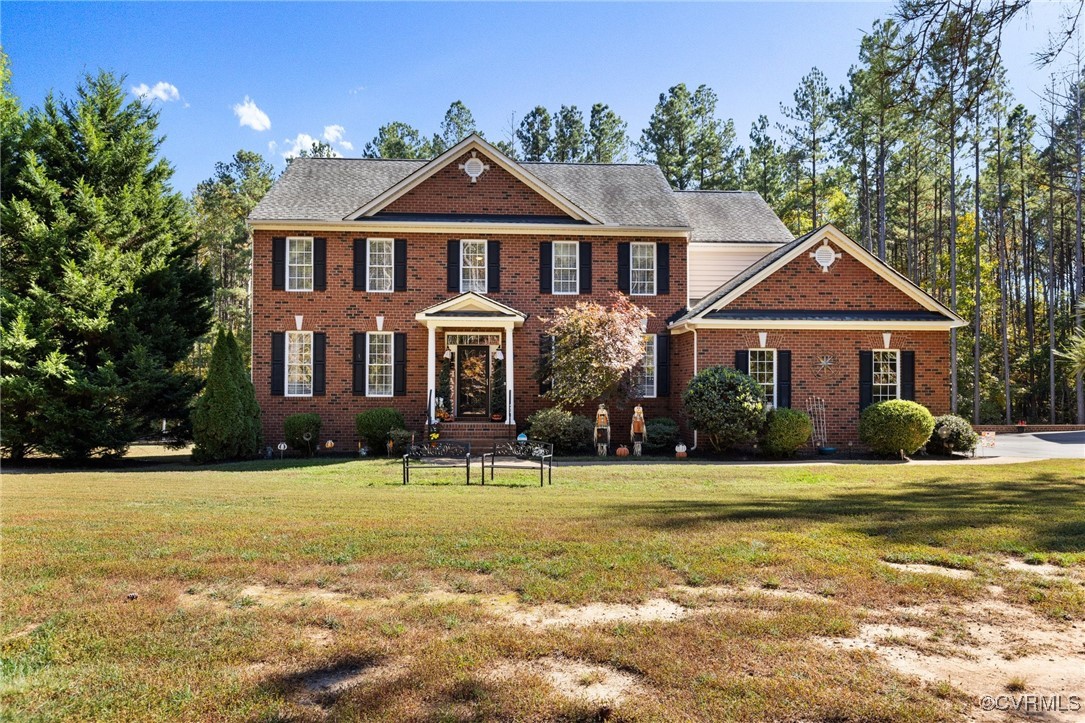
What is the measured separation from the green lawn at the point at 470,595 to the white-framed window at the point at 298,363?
10540 millimetres

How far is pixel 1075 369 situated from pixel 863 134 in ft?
75.4

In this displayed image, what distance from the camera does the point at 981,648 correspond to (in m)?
3.96

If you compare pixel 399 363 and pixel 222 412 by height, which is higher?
pixel 399 363

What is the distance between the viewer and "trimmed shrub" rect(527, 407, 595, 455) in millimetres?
17656

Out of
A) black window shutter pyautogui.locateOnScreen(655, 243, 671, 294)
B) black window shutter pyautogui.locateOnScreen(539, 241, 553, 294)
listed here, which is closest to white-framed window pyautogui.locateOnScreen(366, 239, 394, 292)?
black window shutter pyautogui.locateOnScreen(539, 241, 553, 294)

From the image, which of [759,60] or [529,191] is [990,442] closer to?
[759,60]

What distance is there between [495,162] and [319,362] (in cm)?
814

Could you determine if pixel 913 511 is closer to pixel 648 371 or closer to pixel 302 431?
pixel 648 371

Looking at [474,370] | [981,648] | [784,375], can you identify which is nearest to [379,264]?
[474,370]

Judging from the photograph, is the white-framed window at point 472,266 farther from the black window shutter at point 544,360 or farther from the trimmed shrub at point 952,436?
the trimmed shrub at point 952,436

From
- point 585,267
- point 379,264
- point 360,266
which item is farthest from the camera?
point 585,267

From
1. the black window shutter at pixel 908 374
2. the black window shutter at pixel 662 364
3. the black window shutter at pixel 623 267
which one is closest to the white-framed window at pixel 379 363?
the black window shutter at pixel 623 267

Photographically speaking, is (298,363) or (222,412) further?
(298,363)

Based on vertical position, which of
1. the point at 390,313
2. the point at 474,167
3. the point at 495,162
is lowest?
the point at 390,313
